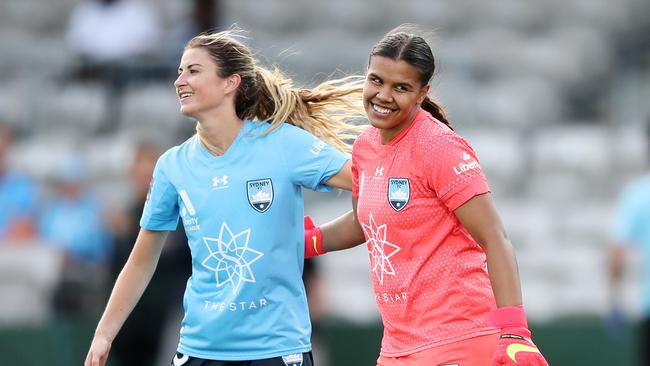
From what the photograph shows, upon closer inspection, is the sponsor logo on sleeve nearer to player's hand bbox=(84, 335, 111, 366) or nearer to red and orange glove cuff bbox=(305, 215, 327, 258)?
red and orange glove cuff bbox=(305, 215, 327, 258)

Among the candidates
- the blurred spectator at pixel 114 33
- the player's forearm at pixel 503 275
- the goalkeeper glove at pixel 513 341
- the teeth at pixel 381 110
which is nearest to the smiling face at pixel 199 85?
the teeth at pixel 381 110

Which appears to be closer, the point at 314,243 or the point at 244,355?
the point at 244,355

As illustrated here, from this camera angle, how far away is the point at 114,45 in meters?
11.7

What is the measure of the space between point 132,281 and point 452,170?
169cm

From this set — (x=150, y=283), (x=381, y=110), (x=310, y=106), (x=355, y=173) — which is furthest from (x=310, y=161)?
(x=150, y=283)

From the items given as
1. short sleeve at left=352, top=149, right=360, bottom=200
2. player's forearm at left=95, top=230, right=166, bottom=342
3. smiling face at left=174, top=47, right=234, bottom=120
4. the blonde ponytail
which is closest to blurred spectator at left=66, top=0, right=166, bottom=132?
the blonde ponytail

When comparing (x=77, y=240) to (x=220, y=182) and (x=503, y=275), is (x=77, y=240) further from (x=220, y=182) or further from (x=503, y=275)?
(x=503, y=275)

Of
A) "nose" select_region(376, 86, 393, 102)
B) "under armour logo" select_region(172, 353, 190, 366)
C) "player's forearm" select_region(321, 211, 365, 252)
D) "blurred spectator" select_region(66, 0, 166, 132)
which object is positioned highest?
"blurred spectator" select_region(66, 0, 166, 132)

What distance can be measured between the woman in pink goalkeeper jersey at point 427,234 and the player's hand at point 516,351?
0.11 ft

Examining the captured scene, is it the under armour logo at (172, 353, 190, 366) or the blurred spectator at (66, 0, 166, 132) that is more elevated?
the blurred spectator at (66, 0, 166, 132)

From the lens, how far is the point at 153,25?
1207 cm

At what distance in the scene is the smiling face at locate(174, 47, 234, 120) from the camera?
5566 millimetres

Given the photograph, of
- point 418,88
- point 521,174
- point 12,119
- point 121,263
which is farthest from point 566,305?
point 418,88

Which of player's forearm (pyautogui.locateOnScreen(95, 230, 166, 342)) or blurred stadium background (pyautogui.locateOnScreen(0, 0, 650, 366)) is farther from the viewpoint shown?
blurred stadium background (pyautogui.locateOnScreen(0, 0, 650, 366))
